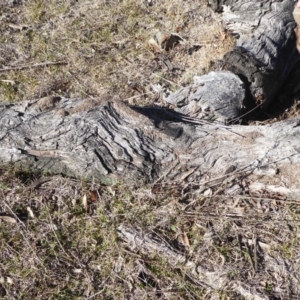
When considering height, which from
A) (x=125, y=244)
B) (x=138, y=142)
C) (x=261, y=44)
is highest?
(x=261, y=44)

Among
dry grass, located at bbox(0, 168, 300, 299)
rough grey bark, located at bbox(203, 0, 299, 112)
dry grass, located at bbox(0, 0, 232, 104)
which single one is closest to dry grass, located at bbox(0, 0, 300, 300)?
dry grass, located at bbox(0, 168, 300, 299)

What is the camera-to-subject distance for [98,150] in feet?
10.4

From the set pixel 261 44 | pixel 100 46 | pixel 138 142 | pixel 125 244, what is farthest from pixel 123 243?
pixel 100 46

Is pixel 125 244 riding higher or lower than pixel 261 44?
lower

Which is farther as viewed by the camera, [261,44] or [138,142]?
[261,44]

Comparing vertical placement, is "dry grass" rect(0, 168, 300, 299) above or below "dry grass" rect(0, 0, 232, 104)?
below

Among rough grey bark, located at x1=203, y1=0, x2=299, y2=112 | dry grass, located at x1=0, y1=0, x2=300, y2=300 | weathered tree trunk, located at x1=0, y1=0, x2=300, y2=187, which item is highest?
rough grey bark, located at x1=203, y1=0, x2=299, y2=112

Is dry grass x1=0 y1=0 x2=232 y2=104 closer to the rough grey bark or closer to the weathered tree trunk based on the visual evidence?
the rough grey bark

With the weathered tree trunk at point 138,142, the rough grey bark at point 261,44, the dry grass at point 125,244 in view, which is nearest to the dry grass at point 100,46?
the rough grey bark at point 261,44

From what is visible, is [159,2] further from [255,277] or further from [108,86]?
[255,277]

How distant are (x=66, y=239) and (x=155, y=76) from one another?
213cm

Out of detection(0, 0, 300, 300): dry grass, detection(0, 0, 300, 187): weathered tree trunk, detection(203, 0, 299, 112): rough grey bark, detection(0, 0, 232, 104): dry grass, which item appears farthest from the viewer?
detection(0, 0, 232, 104): dry grass

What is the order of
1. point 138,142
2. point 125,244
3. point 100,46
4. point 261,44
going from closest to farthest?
point 125,244 < point 138,142 < point 261,44 < point 100,46

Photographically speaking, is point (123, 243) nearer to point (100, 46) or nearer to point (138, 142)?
point (138, 142)
